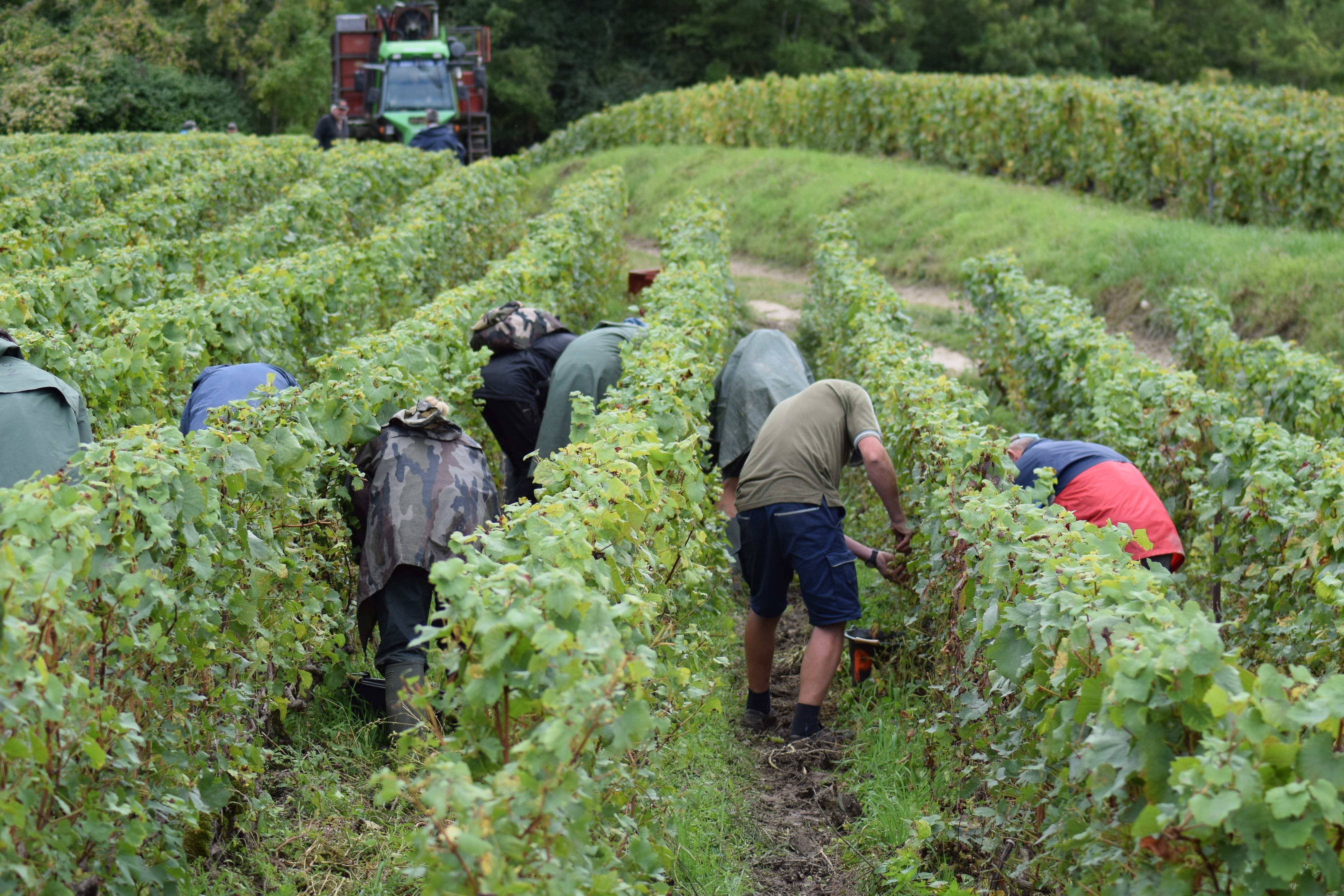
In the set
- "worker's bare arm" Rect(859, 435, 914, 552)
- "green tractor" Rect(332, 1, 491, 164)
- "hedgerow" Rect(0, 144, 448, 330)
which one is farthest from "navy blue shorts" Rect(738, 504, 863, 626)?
"green tractor" Rect(332, 1, 491, 164)

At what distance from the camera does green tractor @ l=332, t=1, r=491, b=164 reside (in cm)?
2273

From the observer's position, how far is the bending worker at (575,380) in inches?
243

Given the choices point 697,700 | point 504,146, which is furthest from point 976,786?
point 504,146

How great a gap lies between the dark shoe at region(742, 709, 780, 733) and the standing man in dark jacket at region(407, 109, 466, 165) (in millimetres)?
16825

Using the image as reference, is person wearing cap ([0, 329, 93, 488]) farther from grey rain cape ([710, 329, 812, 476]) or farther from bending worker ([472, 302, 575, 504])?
grey rain cape ([710, 329, 812, 476])

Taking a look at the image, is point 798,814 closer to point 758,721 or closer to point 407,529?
point 758,721

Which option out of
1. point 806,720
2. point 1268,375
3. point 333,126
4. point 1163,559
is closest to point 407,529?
point 806,720

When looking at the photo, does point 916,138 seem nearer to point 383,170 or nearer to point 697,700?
point 383,170

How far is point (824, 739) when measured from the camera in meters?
5.39

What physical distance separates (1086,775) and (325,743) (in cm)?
314

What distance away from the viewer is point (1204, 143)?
15.1 m

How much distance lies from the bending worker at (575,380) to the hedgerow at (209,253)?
291cm

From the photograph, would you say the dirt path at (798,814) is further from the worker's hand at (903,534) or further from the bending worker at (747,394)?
the bending worker at (747,394)

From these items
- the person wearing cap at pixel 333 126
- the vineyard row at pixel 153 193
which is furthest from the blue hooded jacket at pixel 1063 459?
the person wearing cap at pixel 333 126
